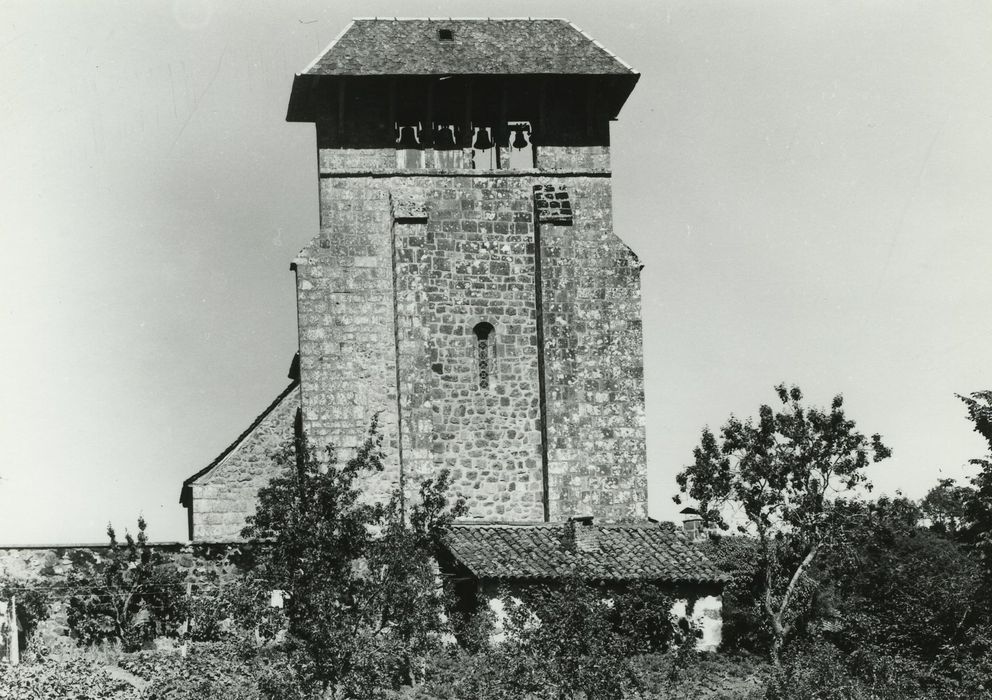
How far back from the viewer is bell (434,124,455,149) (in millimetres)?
30250

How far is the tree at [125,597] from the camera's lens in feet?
79.3

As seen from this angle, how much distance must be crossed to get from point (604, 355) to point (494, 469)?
3.20m

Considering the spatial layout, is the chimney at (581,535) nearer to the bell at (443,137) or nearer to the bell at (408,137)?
the bell at (443,137)

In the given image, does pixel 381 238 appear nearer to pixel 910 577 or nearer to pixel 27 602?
pixel 27 602

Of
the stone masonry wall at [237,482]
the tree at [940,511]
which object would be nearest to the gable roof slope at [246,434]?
the stone masonry wall at [237,482]

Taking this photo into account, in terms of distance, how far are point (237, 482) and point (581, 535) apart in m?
7.00

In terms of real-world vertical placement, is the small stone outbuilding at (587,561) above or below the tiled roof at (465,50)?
below

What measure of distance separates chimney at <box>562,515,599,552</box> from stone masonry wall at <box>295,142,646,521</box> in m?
0.45

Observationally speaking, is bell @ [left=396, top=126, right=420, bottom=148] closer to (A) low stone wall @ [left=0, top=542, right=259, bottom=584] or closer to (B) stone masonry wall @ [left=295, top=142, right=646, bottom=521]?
(B) stone masonry wall @ [left=295, top=142, right=646, bottom=521]

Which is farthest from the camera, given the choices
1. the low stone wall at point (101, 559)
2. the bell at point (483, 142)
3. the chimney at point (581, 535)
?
the bell at point (483, 142)

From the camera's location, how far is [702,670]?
2531cm

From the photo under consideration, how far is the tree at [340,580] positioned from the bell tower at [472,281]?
6.02 meters

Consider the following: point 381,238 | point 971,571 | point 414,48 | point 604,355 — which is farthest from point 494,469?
point 971,571

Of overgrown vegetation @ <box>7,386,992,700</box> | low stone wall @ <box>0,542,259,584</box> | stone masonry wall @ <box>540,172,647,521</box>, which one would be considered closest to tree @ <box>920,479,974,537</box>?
overgrown vegetation @ <box>7,386,992,700</box>
